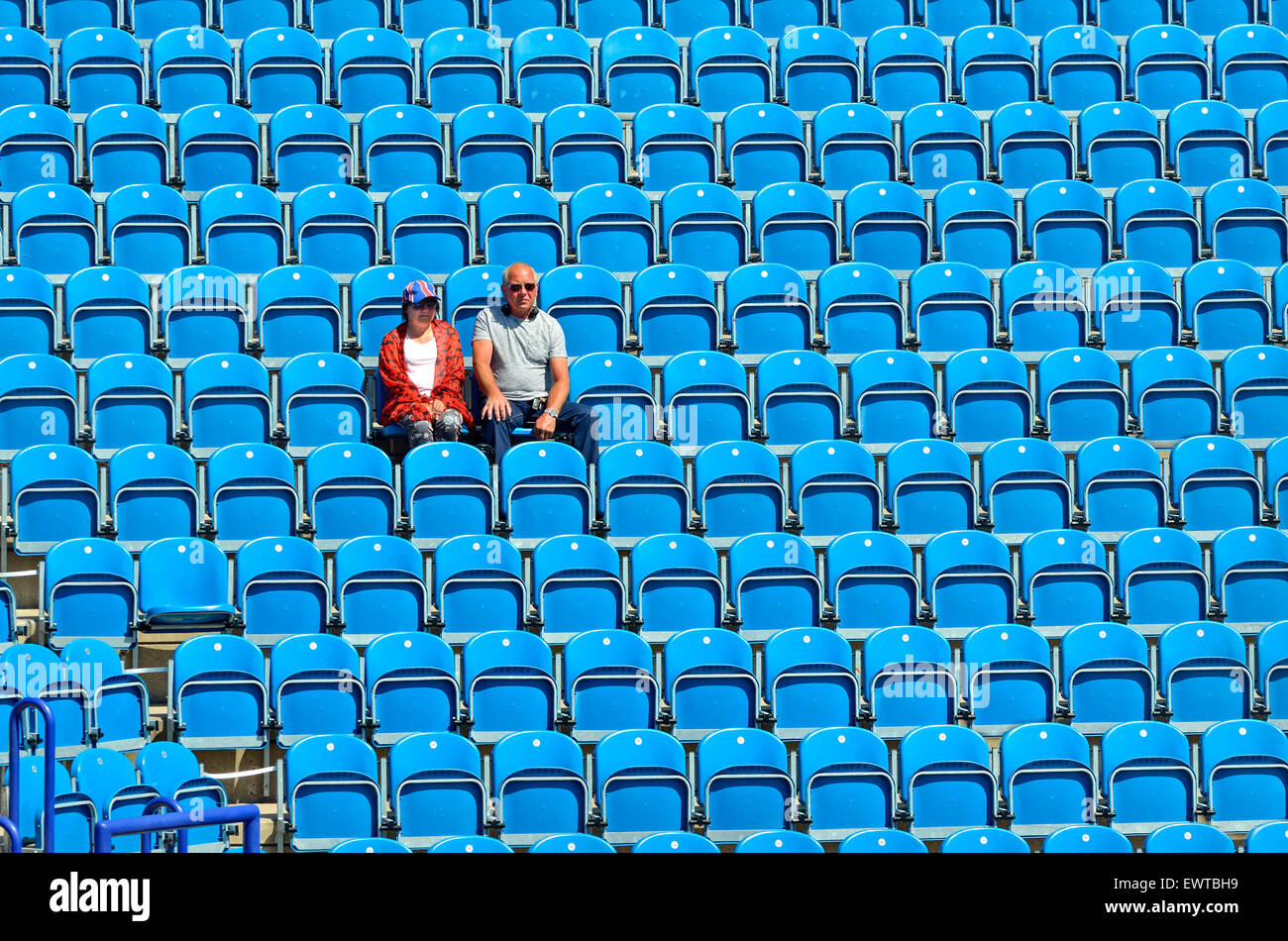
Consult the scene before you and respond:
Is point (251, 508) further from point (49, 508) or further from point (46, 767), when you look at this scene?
point (46, 767)

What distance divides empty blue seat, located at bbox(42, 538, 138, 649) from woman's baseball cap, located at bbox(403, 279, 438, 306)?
1.56m

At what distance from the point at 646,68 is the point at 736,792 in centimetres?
447

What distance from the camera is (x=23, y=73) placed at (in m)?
8.88

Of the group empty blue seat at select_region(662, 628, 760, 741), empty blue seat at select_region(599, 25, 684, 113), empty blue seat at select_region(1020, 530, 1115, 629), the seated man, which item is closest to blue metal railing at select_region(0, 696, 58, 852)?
empty blue seat at select_region(662, 628, 760, 741)

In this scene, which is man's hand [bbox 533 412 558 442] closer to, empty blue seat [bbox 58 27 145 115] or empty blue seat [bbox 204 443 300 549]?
empty blue seat [bbox 204 443 300 549]

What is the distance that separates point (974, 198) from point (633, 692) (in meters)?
3.44

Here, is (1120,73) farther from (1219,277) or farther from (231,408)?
(231,408)

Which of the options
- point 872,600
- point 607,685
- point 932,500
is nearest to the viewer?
point 607,685

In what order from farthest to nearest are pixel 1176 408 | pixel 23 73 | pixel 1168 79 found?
pixel 1168 79 → pixel 23 73 → pixel 1176 408

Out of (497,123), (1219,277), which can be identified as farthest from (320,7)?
(1219,277)

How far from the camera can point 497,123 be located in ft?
28.7

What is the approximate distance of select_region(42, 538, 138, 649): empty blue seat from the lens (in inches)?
255

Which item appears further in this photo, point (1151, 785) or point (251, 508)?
point (251, 508)

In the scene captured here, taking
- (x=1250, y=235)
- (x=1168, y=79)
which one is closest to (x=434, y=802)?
(x=1250, y=235)
